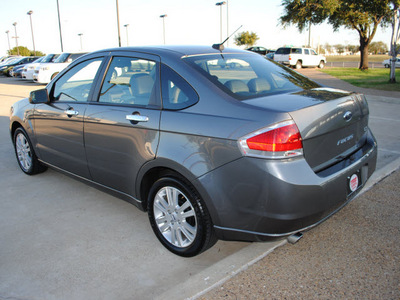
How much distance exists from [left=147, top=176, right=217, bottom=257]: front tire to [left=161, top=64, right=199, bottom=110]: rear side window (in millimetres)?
589

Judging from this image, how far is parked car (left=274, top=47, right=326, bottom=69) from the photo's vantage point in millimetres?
32781

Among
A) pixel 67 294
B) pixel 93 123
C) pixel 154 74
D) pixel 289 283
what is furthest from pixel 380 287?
pixel 93 123

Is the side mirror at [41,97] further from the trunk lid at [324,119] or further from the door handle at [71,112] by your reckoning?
the trunk lid at [324,119]

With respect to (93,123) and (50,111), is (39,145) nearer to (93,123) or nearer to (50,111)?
(50,111)

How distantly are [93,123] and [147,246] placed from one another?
50.8 inches

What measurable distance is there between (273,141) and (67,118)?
8.10 feet

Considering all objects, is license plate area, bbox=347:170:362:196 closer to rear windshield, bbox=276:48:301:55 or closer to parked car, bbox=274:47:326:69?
parked car, bbox=274:47:326:69

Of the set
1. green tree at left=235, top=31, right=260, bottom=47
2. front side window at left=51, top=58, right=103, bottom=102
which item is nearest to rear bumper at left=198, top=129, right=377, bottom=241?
front side window at left=51, top=58, right=103, bottom=102

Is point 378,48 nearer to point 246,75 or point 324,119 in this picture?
point 246,75

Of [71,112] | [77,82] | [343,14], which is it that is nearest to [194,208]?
[71,112]

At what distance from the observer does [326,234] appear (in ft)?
10.9

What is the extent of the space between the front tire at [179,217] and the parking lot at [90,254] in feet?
0.46

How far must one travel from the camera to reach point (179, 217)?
119 inches

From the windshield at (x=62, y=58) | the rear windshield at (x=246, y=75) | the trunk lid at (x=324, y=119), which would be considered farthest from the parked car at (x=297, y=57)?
the trunk lid at (x=324, y=119)
